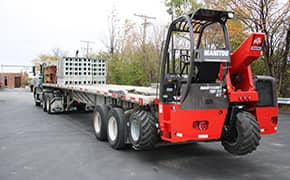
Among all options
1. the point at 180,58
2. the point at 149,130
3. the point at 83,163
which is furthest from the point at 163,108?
the point at 83,163

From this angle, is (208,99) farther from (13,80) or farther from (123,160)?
(13,80)

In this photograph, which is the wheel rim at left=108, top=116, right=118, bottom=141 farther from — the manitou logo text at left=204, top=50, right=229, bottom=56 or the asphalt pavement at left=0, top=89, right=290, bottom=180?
the manitou logo text at left=204, top=50, right=229, bottom=56

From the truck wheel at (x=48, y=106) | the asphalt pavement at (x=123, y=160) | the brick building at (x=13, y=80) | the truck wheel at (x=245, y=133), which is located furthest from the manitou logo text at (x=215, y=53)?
the brick building at (x=13, y=80)

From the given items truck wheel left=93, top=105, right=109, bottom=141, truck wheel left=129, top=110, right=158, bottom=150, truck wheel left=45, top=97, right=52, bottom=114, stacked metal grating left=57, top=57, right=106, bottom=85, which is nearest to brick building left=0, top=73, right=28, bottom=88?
truck wheel left=45, top=97, right=52, bottom=114

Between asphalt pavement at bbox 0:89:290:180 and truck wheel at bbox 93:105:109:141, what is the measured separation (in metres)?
0.20

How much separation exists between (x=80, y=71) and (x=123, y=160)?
8059mm

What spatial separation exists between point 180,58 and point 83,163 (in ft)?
9.81

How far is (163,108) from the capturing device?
5.87 m

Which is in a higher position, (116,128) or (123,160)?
(116,128)

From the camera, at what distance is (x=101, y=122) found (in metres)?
8.42

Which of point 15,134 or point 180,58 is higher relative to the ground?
point 180,58

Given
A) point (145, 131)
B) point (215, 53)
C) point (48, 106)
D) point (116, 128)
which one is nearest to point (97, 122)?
point (116, 128)

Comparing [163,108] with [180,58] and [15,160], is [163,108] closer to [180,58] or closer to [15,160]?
[180,58]

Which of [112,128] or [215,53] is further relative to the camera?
[112,128]
